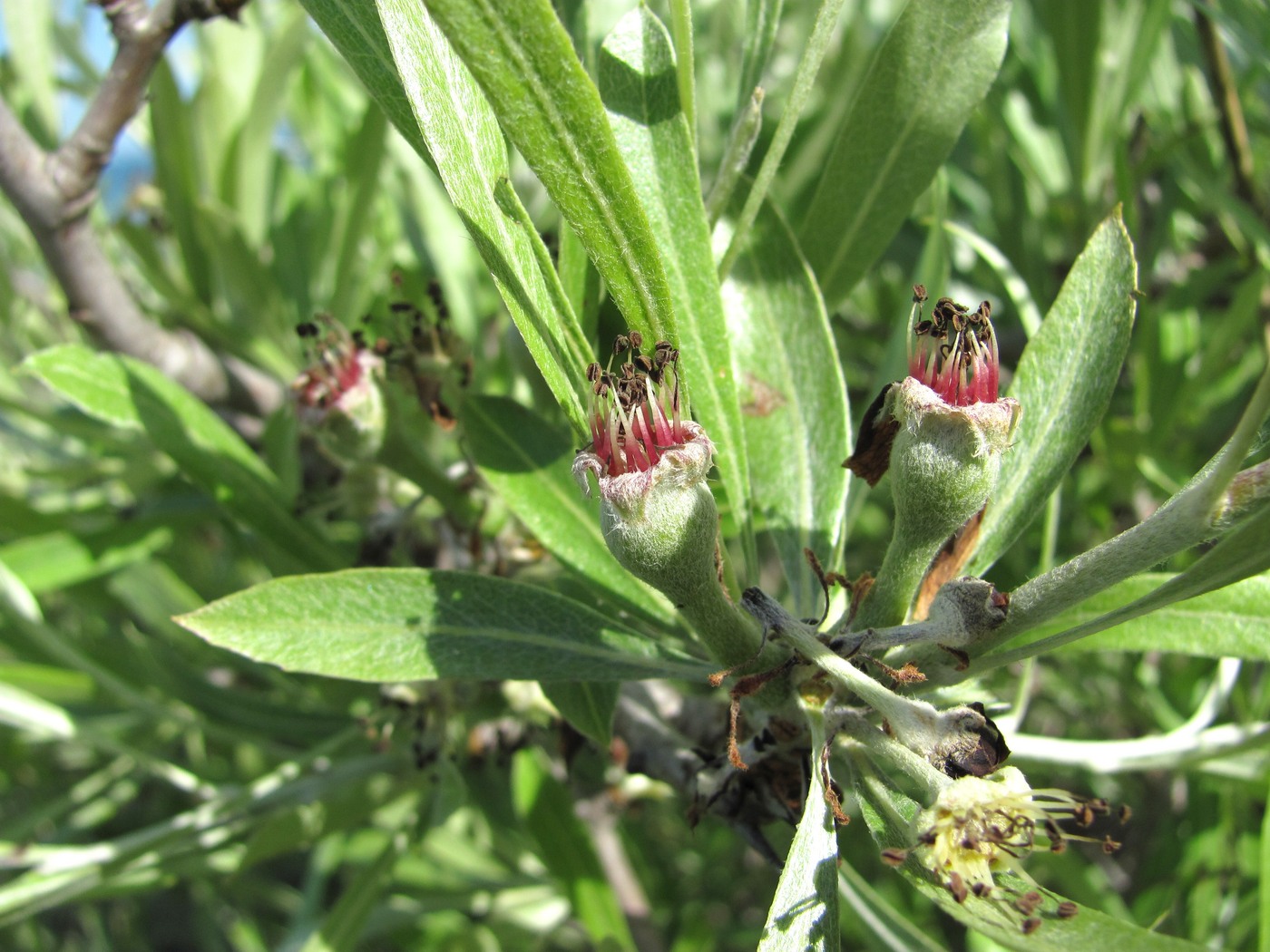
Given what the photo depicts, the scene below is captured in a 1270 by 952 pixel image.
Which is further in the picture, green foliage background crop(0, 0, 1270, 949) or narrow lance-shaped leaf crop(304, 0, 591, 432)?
green foliage background crop(0, 0, 1270, 949)

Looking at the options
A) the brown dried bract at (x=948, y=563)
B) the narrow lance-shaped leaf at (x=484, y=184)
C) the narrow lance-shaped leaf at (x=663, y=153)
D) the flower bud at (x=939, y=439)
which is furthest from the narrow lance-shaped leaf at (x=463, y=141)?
the brown dried bract at (x=948, y=563)

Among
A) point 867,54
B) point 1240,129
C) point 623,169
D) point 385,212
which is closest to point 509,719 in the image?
point 623,169

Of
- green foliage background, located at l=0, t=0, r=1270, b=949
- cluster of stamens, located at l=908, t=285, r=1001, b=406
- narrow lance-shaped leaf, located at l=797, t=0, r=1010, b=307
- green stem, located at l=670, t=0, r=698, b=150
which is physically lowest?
green foliage background, located at l=0, t=0, r=1270, b=949

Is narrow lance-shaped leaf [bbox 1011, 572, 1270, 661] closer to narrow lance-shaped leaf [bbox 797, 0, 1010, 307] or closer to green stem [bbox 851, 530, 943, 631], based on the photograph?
green stem [bbox 851, 530, 943, 631]

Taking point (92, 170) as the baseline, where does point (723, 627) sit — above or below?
below

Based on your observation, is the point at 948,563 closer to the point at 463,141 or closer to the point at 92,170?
the point at 463,141

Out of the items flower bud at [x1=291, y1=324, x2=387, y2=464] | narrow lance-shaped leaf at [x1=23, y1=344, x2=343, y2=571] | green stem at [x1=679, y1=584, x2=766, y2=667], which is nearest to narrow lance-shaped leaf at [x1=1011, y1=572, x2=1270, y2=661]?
green stem at [x1=679, y1=584, x2=766, y2=667]

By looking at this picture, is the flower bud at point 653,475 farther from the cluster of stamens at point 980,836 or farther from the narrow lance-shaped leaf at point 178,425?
the narrow lance-shaped leaf at point 178,425

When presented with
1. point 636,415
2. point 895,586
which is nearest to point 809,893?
point 895,586
